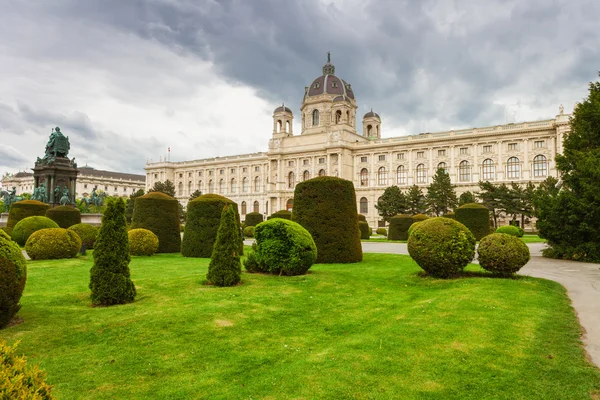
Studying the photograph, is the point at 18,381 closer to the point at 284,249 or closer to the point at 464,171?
the point at 284,249

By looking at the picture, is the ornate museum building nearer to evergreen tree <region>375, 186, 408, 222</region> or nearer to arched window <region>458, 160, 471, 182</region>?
arched window <region>458, 160, 471, 182</region>

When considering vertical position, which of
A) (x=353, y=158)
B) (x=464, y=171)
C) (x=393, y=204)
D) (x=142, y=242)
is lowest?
(x=142, y=242)

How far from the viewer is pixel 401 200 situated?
4922 centimetres

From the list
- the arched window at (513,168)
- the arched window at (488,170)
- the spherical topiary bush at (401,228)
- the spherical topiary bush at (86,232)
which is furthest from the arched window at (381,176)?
the spherical topiary bush at (86,232)

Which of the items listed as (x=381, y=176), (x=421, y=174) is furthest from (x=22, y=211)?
(x=421, y=174)

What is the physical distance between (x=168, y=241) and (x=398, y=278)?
37.0ft

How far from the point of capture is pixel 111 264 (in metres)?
Result: 7.21

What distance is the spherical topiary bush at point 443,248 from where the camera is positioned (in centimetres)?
984

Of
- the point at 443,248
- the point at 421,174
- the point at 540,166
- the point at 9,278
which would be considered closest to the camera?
the point at 9,278

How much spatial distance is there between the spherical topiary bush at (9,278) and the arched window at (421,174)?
58.8 meters

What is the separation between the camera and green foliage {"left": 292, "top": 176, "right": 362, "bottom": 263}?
1388 cm

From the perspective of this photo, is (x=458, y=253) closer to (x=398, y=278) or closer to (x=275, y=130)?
(x=398, y=278)

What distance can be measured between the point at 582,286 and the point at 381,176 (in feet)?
182

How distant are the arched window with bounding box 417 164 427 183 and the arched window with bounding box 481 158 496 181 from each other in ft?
26.3
